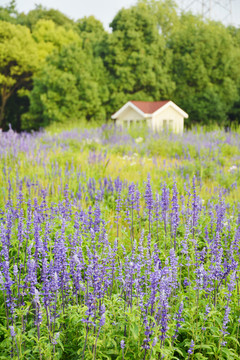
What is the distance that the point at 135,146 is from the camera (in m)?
13.0

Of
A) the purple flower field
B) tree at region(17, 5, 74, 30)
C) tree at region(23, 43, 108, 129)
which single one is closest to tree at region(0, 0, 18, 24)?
tree at region(17, 5, 74, 30)

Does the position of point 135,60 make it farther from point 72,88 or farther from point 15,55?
point 15,55

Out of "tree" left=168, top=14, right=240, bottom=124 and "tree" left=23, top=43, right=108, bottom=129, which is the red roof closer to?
"tree" left=23, top=43, right=108, bottom=129

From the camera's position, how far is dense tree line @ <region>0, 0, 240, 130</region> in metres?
25.9

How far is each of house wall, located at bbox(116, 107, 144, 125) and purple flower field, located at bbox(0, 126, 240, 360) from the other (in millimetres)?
11401

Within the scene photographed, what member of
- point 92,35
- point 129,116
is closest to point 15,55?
point 92,35

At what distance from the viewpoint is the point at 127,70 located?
87.4ft

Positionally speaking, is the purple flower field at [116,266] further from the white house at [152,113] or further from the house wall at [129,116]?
the house wall at [129,116]

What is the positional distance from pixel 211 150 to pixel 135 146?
2.57 meters

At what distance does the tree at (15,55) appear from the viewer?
30.2m

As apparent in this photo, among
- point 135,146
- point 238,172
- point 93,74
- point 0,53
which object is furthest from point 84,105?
point 238,172

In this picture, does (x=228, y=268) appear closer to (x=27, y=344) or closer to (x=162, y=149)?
(x=27, y=344)

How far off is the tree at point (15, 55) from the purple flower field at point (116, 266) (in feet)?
75.3

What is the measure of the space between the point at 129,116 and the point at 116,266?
19.4 meters
